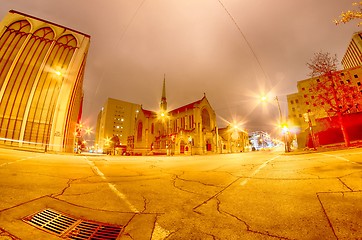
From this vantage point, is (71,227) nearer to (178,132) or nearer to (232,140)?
(178,132)

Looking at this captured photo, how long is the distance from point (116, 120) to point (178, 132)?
84.2 m

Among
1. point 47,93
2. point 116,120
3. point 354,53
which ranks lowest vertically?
point 47,93

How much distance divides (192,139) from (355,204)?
44.3m

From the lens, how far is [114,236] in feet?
7.25

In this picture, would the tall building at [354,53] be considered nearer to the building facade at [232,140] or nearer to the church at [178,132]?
the building facade at [232,140]

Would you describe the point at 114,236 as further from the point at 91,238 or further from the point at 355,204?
the point at 355,204

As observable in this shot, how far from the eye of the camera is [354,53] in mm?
60312

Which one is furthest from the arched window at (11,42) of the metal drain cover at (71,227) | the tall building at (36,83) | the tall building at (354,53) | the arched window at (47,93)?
the tall building at (354,53)

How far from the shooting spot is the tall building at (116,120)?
111 metres

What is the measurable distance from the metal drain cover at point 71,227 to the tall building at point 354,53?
254 ft

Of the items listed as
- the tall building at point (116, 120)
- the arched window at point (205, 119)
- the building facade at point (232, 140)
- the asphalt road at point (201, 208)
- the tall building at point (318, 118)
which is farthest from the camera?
the tall building at point (116, 120)

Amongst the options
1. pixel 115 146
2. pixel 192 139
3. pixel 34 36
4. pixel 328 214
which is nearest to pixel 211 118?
pixel 192 139

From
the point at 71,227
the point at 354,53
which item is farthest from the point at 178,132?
the point at 354,53

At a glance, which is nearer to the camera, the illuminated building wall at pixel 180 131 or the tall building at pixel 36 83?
the tall building at pixel 36 83
